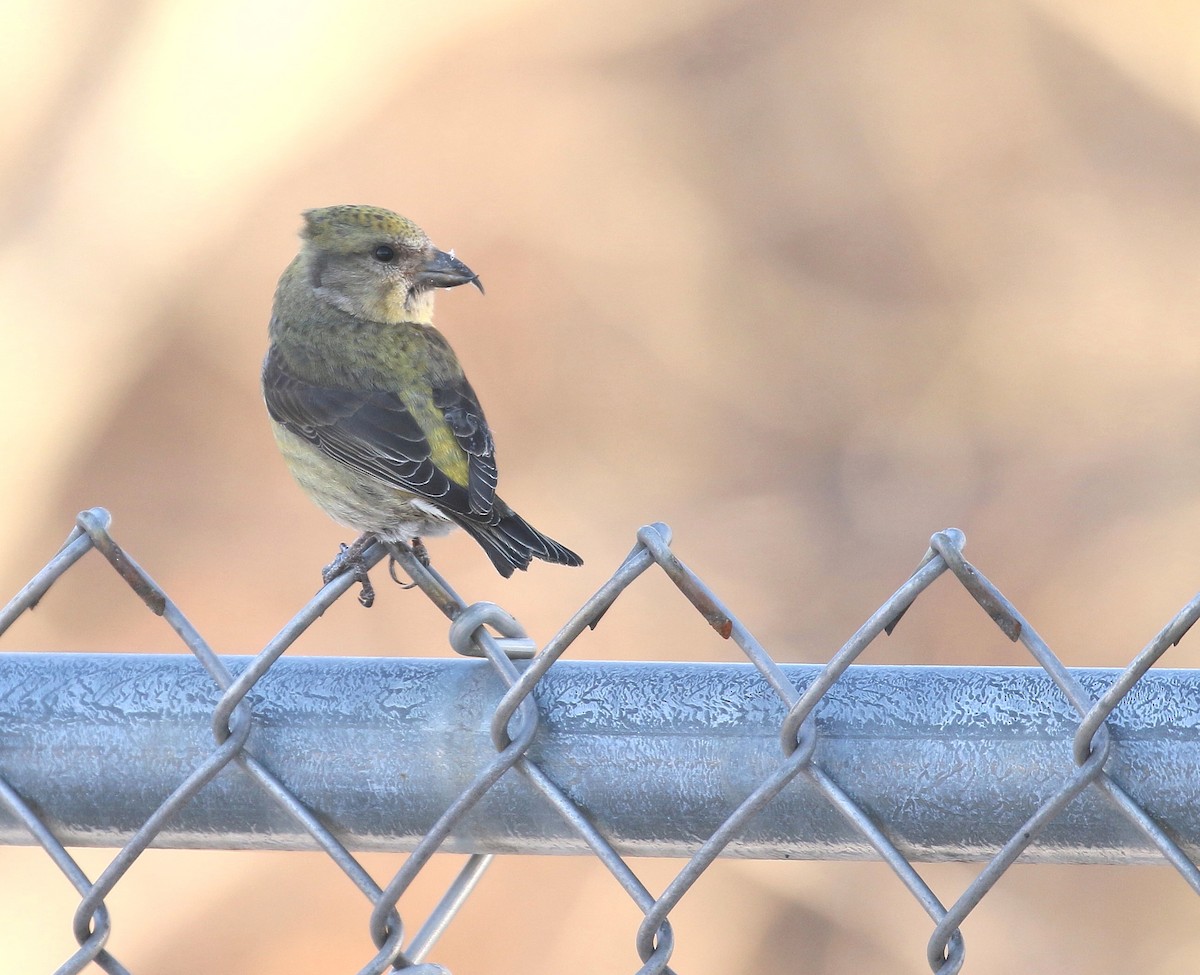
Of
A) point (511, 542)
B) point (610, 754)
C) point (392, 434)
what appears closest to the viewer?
point (610, 754)

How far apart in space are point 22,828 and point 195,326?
5.52m

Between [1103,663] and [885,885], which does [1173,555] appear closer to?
[1103,663]

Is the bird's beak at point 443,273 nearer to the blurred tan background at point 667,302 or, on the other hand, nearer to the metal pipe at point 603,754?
the metal pipe at point 603,754

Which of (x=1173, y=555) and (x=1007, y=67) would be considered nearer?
(x=1173, y=555)

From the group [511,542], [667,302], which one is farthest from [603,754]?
[667,302]

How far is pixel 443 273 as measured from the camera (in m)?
3.69

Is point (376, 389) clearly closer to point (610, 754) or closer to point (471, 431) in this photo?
point (471, 431)

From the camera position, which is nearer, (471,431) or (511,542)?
(511,542)

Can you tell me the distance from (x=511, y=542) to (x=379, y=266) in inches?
40.5

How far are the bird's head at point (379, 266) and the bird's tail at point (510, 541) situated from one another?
778mm

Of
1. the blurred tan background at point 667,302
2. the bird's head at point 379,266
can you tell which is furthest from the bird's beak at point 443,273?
the blurred tan background at point 667,302

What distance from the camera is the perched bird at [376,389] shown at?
133 inches

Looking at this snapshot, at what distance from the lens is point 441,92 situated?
7.50 m

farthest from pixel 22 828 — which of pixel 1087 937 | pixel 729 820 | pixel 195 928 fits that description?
pixel 1087 937
